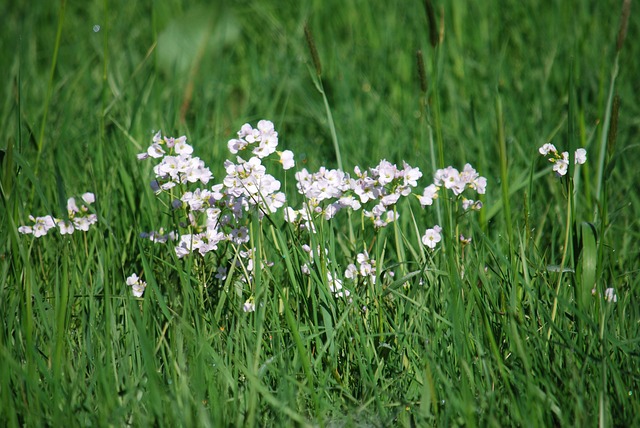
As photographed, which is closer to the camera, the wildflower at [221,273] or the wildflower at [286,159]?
the wildflower at [286,159]

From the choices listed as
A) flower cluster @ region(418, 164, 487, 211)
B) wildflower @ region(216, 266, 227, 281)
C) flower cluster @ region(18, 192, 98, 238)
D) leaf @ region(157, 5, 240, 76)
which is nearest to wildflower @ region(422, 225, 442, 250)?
flower cluster @ region(418, 164, 487, 211)

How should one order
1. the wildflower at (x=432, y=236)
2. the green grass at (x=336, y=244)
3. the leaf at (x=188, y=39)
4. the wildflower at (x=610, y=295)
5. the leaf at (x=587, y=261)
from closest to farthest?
the green grass at (x=336, y=244), the leaf at (x=587, y=261), the wildflower at (x=610, y=295), the wildflower at (x=432, y=236), the leaf at (x=188, y=39)

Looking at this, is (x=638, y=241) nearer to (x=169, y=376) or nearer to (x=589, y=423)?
(x=589, y=423)

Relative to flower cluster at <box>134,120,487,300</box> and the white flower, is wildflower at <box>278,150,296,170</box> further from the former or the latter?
the white flower

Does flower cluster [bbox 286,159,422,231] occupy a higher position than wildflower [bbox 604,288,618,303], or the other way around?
flower cluster [bbox 286,159,422,231]

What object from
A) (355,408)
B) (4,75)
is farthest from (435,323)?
(4,75)

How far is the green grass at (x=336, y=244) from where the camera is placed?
5.19ft

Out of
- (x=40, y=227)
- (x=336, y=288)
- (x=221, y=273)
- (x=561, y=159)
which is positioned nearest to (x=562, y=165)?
(x=561, y=159)

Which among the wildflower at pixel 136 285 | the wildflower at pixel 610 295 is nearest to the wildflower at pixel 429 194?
the wildflower at pixel 610 295

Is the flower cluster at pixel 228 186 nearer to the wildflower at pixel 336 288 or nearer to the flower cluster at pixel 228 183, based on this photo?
the flower cluster at pixel 228 183

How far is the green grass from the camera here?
1583 mm

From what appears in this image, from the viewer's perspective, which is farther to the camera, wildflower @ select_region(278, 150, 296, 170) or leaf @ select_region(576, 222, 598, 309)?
wildflower @ select_region(278, 150, 296, 170)

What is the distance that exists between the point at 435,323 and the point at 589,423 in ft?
1.41

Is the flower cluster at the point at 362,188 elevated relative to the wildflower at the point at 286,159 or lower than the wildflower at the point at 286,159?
lower
